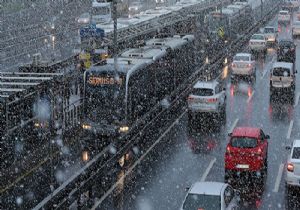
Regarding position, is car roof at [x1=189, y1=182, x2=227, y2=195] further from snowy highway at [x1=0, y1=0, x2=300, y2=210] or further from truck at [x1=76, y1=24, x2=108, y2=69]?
truck at [x1=76, y1=24, x2=108, y2=69]

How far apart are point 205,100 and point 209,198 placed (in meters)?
14.8

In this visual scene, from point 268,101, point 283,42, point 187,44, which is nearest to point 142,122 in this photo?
point 268,101

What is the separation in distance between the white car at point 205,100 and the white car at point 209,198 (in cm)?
1390

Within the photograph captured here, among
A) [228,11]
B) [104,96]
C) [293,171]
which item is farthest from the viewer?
[228,11]

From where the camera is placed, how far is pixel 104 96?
2720cm

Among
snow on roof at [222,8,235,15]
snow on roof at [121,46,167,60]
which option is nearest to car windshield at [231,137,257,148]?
snow on roof at [121,46,167,60]

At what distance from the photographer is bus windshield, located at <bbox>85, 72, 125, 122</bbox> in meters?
27.0

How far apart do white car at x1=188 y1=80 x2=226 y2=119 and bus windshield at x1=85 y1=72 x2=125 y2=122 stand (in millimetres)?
5741

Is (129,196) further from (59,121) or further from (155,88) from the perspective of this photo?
(155,88)

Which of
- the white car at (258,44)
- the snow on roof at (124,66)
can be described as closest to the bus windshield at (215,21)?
the white car at (258,44)

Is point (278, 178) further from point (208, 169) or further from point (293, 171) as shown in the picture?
point (208, 169)

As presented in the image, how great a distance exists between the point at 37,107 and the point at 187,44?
56.1ft

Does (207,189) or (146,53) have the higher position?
(146,53)

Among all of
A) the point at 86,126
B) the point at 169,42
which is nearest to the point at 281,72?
the point at 169,42
